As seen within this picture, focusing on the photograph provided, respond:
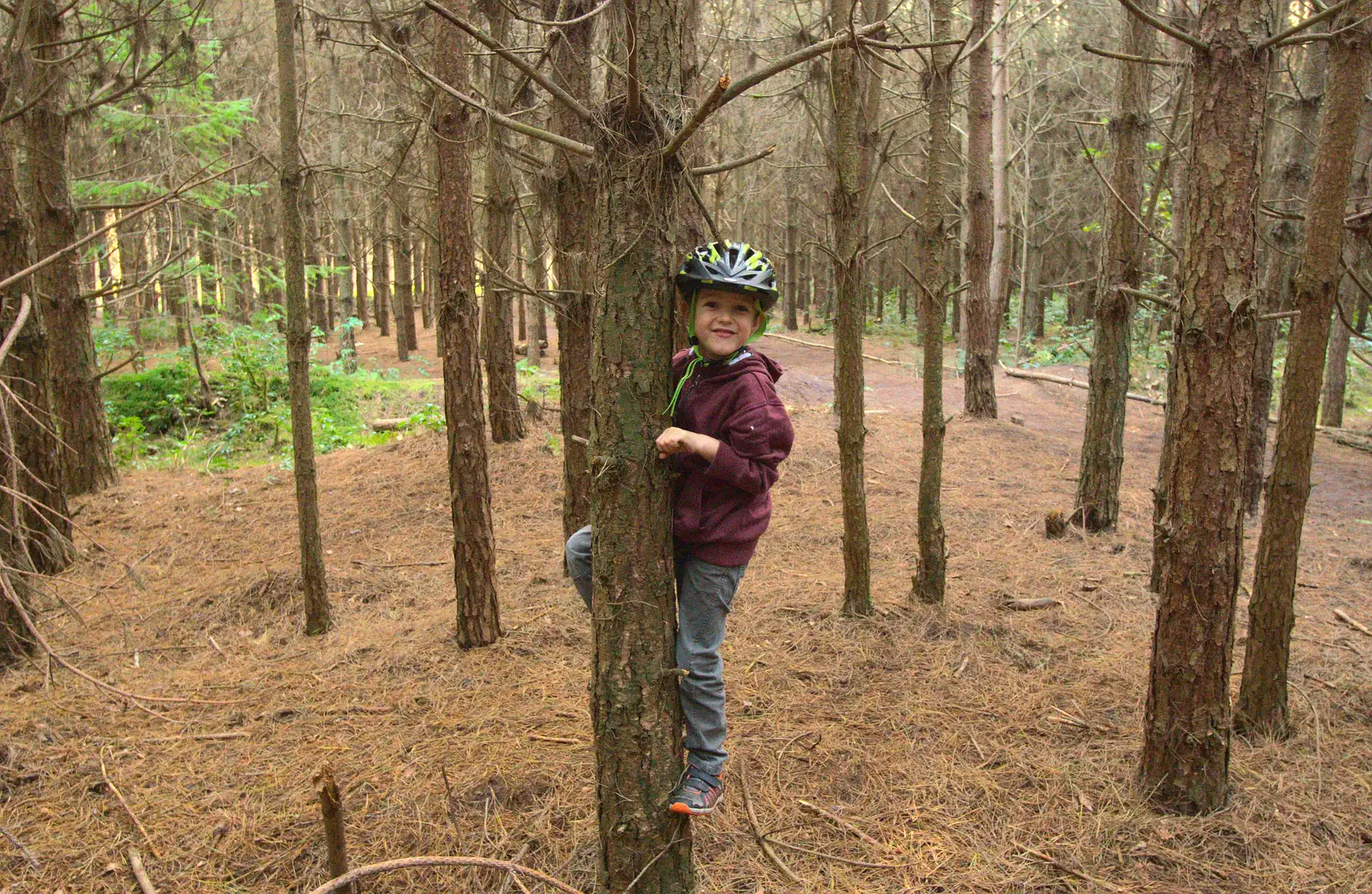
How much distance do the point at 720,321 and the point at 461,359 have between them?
292 cm

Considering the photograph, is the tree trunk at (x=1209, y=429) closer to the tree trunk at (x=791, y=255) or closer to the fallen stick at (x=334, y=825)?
the fallen stick at (x=334, y=825)

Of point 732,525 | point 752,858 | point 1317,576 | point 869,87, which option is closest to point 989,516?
point 1317,576

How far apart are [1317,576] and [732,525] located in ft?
20.4

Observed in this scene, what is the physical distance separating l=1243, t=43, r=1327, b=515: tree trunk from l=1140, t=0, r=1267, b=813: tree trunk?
4221 mm

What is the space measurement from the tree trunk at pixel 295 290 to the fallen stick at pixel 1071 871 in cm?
442

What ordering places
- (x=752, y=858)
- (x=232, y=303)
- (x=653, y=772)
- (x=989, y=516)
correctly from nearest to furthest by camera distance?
(x=653, y=772)
(x=752, y=858)
(x=989, y=516)
(x=232, y=303)

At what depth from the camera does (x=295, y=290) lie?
5.24m

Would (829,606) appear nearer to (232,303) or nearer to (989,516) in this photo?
(989,516)

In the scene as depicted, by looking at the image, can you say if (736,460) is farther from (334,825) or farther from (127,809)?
(127,809)

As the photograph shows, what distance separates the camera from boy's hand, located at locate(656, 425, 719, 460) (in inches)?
97.3

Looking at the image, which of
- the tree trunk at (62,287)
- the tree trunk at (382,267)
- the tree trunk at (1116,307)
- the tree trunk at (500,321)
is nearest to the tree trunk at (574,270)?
the tree trunk at (500,321)

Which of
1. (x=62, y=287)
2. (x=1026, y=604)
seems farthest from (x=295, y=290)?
(x=62, y=287)

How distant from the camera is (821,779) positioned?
3.88 m

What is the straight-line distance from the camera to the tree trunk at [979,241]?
11.5 m
